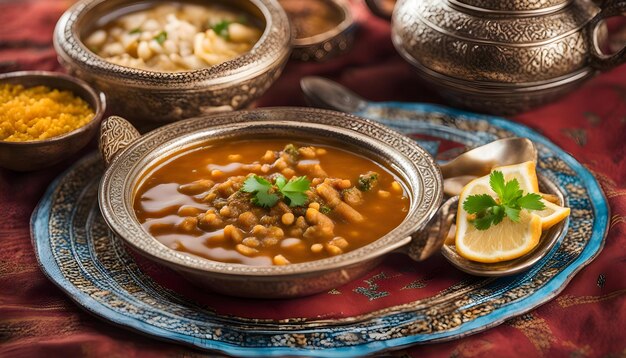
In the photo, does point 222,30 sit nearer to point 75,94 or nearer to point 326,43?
point 326,43

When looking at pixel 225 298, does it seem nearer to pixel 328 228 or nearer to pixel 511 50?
pixel 328 228

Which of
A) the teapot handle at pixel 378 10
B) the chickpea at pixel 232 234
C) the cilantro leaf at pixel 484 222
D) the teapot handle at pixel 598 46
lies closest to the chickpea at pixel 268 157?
the chickpea at pixel 232 234

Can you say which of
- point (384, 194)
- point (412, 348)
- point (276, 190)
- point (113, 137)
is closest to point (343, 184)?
point (384, 194)

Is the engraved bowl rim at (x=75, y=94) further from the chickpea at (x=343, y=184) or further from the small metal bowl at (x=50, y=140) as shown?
the chickpea at (x=343, y=184)

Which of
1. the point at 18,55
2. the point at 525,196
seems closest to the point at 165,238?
the point at 525,196

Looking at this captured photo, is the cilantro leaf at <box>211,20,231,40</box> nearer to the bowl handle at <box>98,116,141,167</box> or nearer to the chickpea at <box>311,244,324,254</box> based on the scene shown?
the bowl handle at <box>98,116,141,167</box>
